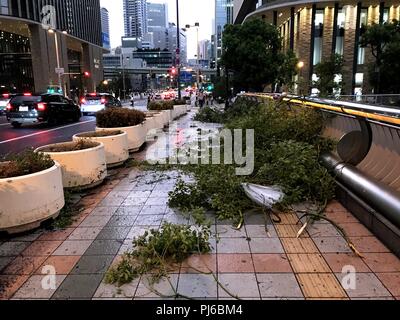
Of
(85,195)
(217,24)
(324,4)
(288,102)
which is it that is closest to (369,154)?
(288,102)

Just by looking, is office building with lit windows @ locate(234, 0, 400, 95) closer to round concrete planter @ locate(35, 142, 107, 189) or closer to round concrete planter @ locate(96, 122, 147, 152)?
round concrete planter @ locate(96, 122, 147, 152)

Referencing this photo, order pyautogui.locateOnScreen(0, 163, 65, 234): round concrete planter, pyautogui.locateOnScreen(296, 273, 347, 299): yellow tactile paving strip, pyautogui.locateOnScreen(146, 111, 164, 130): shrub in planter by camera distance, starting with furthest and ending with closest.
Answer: pyautogui.locateOnScreen(146, 111, 164, 130): shrub in planter
pyautogui.locateOnScreen(0, 163, 65, 234): round concrete planter
pyautogui.locateOnScreen(296, 273, 347, 299): yellow tactile paving strip

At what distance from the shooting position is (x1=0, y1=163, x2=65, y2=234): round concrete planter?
4648 millimetres

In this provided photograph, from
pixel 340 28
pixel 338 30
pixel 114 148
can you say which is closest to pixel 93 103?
pixel 114 148

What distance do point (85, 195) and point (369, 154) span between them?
476cm

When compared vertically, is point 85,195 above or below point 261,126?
below

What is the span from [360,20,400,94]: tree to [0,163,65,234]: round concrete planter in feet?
111

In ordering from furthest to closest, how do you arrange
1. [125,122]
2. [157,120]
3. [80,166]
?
[157,120] → [125,122] → [80,166]

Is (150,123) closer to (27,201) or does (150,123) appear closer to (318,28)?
(27,201)

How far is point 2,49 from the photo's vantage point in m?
64.6

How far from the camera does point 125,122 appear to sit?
34.7ft

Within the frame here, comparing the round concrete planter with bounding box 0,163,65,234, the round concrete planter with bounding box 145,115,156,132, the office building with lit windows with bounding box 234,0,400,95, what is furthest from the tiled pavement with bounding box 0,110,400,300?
the office building with lit windows with bounding box 234,0,400,95

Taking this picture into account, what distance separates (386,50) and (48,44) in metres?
48.3
